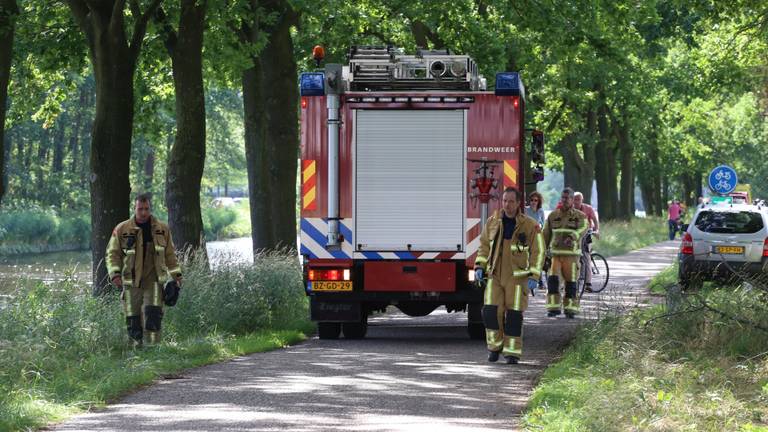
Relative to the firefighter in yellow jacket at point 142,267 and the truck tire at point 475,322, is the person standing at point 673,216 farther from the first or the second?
the firefighter in yellow jacket at point 142,267

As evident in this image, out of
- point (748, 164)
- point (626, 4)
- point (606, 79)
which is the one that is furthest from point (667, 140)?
point (626, 4)

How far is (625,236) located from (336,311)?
118ft

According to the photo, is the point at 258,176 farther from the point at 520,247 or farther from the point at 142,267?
the point at 520,247

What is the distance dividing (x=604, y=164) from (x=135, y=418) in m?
Answer: 47.3

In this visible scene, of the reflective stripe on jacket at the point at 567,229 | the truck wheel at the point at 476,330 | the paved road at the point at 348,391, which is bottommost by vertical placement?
the paved road at the point at 348,391

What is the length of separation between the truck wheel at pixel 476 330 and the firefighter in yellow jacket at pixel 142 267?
3.94 metres

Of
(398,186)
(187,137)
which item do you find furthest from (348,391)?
(187,137)

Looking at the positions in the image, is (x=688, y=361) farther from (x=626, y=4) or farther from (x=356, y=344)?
(x=626, y=4)

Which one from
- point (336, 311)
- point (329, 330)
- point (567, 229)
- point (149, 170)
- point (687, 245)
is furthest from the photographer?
point (149, 170)

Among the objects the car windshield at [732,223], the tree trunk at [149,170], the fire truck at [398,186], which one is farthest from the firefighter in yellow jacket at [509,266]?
the tree trunk at [149,170]

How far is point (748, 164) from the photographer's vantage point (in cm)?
8794

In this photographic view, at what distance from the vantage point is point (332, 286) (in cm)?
1639

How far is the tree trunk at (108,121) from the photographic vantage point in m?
18.9

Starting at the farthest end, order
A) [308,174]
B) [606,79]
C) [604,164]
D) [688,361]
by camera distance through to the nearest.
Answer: [604,164], [606,79], [308,174], [688,361]
